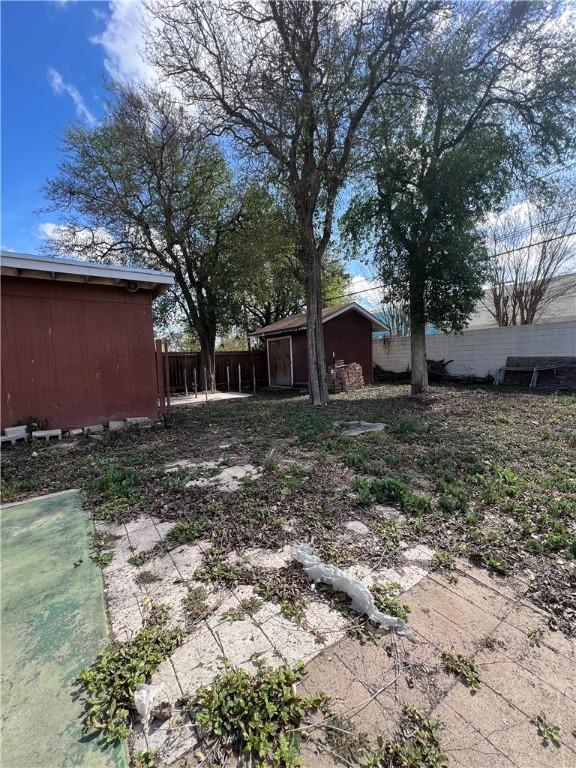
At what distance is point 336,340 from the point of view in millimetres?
11625

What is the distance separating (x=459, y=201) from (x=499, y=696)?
8.40 metres

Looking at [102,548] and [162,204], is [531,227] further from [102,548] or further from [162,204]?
[102,548]

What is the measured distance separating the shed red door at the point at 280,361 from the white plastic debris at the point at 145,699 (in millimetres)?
11292

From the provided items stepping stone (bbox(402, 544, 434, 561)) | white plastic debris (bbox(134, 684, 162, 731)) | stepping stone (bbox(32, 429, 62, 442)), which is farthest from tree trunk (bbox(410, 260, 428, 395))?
white plastic debris (bbox(134, 684, 162, 731))

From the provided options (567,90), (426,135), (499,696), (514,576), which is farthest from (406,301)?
(499,696)

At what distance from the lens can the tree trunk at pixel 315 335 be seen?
788 cm

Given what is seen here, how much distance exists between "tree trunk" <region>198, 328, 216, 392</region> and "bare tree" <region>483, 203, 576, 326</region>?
32.4 feet

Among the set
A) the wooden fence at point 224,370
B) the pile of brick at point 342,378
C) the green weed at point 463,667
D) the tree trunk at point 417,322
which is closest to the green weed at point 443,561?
the green weed at point 463,667

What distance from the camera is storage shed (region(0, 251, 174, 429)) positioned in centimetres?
485

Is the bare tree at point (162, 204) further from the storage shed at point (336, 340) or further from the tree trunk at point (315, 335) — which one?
the storage shed at point (336, 340)

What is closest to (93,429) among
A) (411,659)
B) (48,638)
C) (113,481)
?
(113,481)

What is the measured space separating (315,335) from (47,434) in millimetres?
5465

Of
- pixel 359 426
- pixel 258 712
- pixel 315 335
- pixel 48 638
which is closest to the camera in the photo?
pixel 258 712

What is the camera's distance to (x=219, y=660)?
1.39m
